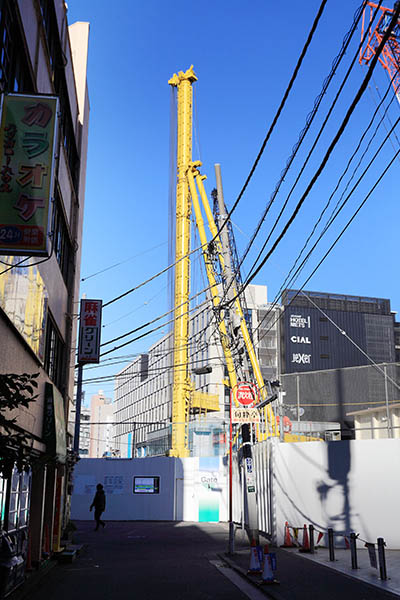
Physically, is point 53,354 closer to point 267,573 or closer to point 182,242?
point 267,573

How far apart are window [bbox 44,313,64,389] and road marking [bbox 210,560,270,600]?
646cm

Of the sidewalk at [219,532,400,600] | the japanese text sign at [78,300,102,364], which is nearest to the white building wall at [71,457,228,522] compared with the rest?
the japanese text sign at [78,300,102,364]

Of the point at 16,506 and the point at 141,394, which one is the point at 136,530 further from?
the point at 141,394

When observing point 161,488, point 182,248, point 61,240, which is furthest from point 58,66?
point 182,248

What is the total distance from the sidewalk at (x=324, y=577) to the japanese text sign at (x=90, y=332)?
311 inches

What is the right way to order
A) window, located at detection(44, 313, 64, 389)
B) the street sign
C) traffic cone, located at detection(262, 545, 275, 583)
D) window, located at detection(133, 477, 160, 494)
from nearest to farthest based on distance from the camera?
traffic cone, located at detection(262, 545, 275, 583) < window, located at detection(44, 313, 64, 389) < the street sign < window, located at detection(133, 477, 160, 494)

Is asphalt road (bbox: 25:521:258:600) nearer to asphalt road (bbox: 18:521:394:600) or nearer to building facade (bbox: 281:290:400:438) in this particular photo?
asphalt road (bbox: 18:521:394:600)

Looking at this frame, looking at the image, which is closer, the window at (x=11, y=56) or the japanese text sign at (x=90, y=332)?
the window at (x=11, y=56)

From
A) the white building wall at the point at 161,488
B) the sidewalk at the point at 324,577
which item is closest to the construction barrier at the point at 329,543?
the sidewalk at the point at 324,577

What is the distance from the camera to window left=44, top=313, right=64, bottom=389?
16.2 m

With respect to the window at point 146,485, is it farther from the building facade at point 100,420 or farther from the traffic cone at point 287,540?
the building facade at point 100,420

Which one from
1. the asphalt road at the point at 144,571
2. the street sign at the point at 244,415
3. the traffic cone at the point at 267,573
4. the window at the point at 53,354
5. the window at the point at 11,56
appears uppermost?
the window at the point at 11,56

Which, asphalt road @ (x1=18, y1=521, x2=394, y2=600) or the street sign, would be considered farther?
the street sign

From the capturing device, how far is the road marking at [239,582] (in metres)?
11.0
